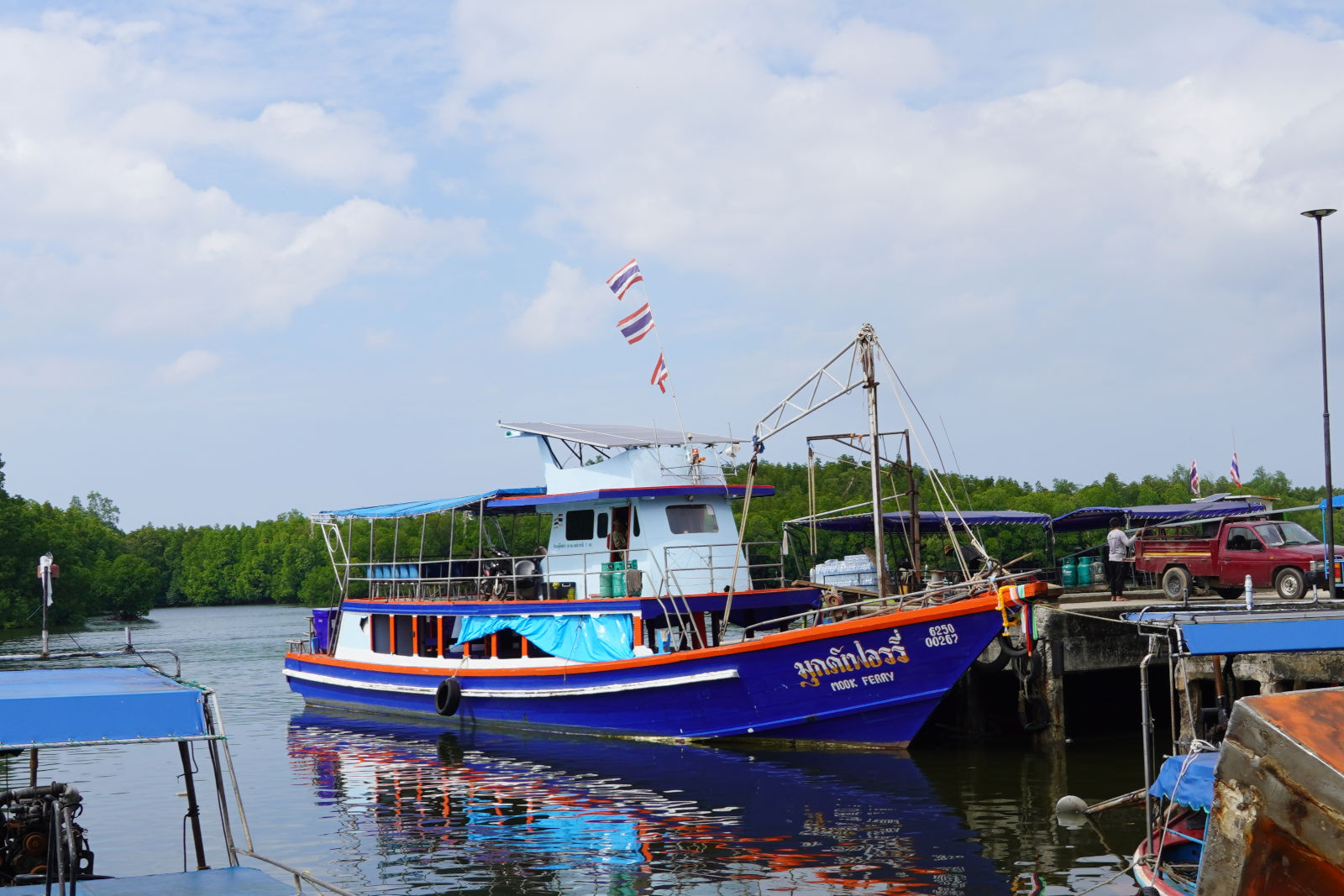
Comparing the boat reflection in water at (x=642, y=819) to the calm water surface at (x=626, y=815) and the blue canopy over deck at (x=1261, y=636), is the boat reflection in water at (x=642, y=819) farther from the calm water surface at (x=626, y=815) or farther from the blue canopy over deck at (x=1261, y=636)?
the blue canopy over deck at (x=1261, y=636)

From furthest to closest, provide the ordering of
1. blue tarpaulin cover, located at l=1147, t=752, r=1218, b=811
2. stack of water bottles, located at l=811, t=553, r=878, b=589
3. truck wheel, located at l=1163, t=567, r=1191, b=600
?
stack of water bottles, located at l=811, t=553, r=878, b=589, truck wheel, located at l=1163, t=567, r=1191, b=600, blue tarpaulin cover, located at l=1147, t=752, r=1218, b=811

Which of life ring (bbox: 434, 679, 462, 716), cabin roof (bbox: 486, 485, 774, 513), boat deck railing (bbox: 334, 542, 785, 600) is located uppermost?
cabin roof (bbox: 486, 485, 774, 513)

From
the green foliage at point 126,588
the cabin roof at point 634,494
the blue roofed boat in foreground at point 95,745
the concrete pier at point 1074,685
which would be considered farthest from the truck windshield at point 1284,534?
the green foliage at point 126,588

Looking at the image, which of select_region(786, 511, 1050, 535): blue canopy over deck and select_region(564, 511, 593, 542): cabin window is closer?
select_region(564, 511, 593, 542): cabin window

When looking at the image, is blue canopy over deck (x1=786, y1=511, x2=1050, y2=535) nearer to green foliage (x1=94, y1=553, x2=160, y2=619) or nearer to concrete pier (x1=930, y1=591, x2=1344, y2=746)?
concrete pier (x1=930, y1=591, x2=1344, y2=746)

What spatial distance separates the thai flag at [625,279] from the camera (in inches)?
895

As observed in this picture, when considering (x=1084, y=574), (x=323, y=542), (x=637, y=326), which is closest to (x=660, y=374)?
(x=637, y=326)

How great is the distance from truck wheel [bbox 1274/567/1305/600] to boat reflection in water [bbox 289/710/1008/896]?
28.4ft

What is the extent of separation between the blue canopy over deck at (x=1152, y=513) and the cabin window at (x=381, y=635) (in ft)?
57.1

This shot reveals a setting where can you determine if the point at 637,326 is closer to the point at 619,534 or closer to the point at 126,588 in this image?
the point at 619,534

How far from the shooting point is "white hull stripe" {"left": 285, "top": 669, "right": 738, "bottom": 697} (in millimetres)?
19672

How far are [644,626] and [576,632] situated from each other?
140 centimetres

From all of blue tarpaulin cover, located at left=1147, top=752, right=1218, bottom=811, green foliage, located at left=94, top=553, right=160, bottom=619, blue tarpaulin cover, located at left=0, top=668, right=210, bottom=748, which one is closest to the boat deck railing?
→ blue tarpaulin cover, located at left=1147, top=752, right=1218, bottom=811

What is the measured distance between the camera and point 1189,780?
10.1 meters
